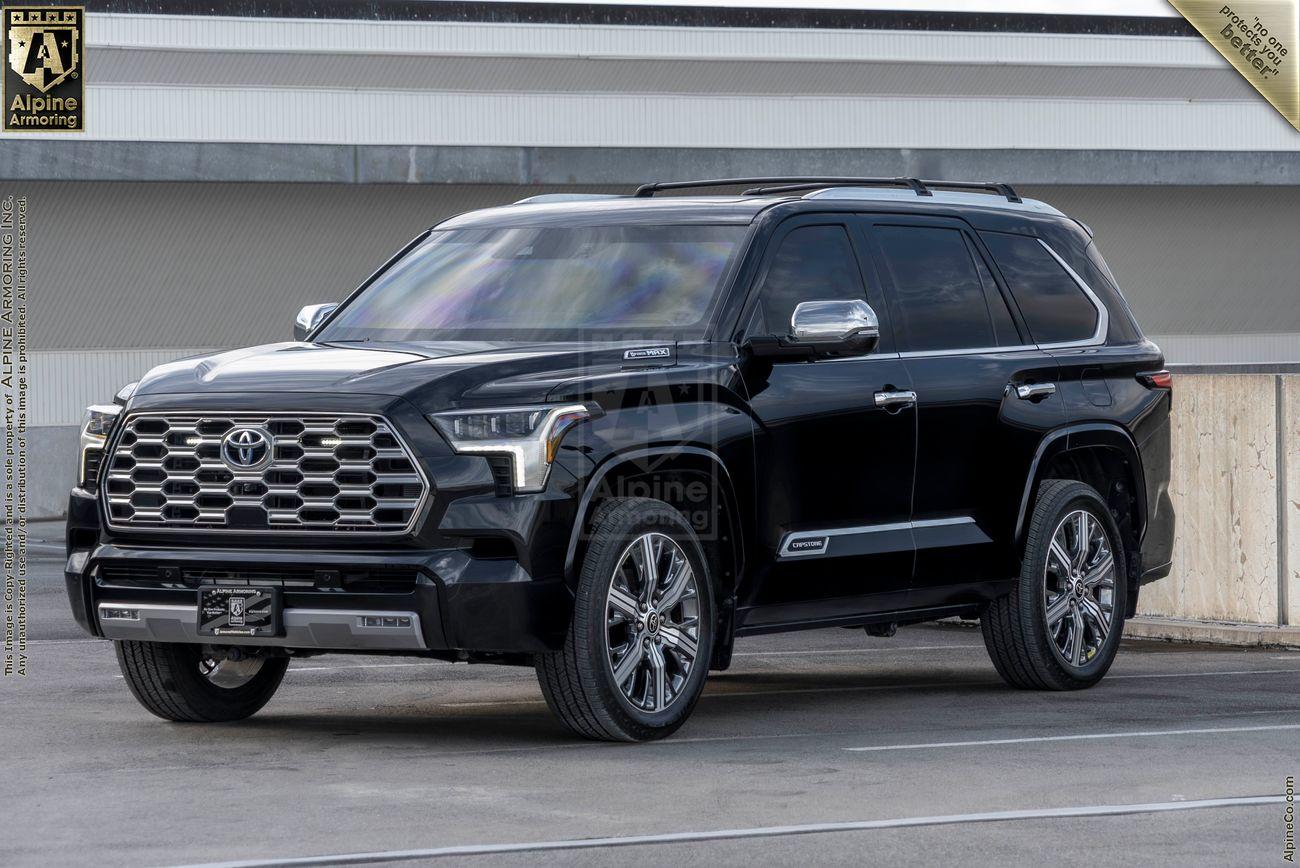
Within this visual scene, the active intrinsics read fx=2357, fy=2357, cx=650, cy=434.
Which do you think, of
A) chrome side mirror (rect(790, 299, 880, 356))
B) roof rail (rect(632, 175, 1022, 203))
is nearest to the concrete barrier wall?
roof rail (rect(632, 175, 1022, 203))

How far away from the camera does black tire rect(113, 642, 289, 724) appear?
30.9 ft

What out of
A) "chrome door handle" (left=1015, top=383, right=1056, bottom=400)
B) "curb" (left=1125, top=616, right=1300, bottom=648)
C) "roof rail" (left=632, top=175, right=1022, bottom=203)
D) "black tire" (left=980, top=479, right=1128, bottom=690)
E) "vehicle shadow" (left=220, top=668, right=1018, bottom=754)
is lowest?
"curb" (left=1125, top=616, right=1300, bottom=648)

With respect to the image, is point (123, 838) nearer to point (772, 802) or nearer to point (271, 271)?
point (772, 802)

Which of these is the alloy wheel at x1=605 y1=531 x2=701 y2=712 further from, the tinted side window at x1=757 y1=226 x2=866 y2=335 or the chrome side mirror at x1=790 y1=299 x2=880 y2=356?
the tinted side window at x1=757 y1=226 x2=866 y2=335

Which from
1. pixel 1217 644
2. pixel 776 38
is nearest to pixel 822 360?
pixel 1217 644

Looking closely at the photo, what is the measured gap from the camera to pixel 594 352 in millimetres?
8875

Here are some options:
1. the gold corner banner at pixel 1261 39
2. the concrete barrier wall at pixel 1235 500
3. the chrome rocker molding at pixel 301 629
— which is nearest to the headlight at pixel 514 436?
the chrome rocker molding at pixel 301 629

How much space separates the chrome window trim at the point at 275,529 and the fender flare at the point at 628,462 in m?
0.56

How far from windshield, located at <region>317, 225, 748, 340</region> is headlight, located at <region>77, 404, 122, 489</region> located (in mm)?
1174

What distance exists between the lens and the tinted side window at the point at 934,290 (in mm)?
10164

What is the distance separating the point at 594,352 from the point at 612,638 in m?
1.08

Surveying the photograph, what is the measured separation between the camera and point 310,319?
10273mm

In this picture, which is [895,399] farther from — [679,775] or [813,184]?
[679,775]

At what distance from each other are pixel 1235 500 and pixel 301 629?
22.3ft
